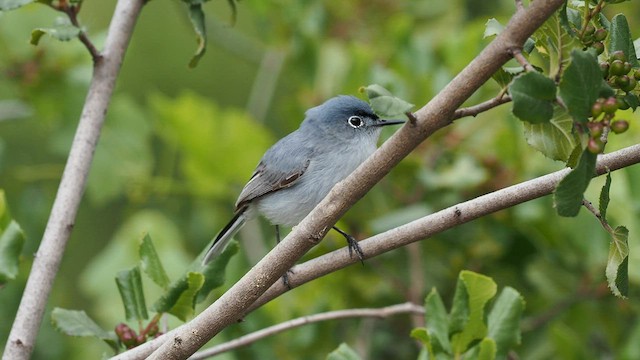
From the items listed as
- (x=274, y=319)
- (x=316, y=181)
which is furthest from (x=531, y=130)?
(x=274, y=319)

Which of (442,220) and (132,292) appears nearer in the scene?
(442,220)

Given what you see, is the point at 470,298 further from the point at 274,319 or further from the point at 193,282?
the point at 274,319

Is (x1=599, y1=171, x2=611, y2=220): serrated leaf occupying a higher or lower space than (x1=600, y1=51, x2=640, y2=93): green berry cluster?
lower

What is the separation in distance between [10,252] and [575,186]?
1293 mm

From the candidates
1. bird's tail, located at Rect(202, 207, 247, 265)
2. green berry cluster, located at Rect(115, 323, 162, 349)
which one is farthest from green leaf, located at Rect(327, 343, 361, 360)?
bird's tail, located at Rect(202, 207, 247, 265)

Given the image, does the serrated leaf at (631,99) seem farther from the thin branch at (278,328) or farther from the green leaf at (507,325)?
the thin branch at (278,328)

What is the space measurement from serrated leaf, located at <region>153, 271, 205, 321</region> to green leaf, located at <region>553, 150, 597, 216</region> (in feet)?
2.99

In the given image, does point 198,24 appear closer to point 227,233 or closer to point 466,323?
point 227,233

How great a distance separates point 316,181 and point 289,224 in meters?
0.17

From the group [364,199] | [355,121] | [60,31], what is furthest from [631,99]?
[364,199]

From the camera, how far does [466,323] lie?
214 cm

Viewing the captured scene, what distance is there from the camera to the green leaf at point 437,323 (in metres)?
2.12

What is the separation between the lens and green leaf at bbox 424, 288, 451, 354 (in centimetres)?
212

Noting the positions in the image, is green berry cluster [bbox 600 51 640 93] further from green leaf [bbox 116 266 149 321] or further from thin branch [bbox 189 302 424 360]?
green leaf [bbox 116 266 149 321]
